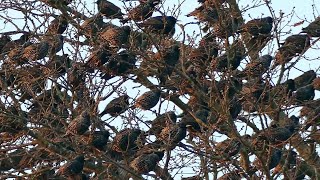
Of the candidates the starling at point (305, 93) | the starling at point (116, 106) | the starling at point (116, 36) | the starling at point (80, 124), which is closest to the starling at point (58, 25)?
the starling at point (116, 36)

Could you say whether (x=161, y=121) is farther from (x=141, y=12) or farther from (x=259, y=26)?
(x=259, y=26)

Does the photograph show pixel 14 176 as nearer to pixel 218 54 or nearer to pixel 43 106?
pixel 43 106

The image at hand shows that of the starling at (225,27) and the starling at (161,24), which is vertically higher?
the starling at (161,24)

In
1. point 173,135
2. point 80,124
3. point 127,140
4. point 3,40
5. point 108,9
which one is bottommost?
point 173,135

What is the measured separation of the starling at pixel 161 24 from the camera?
11648 mm

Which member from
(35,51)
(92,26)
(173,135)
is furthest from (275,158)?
(35,51)

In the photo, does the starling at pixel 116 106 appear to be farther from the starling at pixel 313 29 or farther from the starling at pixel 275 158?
the starling at pixel 313 29

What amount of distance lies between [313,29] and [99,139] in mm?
3438

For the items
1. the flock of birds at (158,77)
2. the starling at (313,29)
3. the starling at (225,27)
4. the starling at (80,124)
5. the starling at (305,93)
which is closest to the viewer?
the starling at (80,124)

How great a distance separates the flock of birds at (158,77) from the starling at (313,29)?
0.02 metres

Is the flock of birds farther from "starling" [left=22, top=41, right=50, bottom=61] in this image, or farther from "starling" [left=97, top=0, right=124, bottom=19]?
"starling" [left=97, top=0, right=124, bottom=19]

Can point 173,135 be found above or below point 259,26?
below

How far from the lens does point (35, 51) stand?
437 inches

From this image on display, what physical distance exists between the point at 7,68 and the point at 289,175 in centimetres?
354
